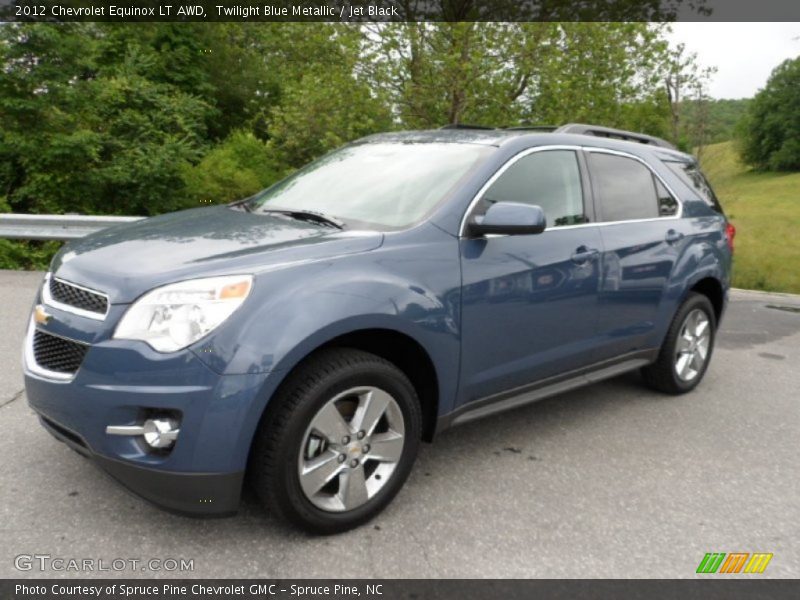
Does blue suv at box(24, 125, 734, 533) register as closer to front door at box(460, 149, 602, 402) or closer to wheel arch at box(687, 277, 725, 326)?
front door at box(460, 149, 602, 402)

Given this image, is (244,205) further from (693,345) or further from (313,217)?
(693,345)

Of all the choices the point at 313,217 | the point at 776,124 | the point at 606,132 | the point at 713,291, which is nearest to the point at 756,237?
the point at 713,291

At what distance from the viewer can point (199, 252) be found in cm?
279

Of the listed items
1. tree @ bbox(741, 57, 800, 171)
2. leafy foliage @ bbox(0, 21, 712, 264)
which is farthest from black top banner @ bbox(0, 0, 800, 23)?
tree @ bbox(741, 57, 800, 171)

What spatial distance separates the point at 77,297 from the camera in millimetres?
2732

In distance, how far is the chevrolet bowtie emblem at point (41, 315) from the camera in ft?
9.18

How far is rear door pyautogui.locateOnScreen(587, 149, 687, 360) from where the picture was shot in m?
3.97

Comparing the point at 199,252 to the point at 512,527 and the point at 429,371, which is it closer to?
the point at 429,371

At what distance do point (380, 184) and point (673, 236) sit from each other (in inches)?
81.7

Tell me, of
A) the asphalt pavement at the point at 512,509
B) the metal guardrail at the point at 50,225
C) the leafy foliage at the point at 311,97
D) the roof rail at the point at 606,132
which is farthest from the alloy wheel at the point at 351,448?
the leafy foliage at the point at 311,97

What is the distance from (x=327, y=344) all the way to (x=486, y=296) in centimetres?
85

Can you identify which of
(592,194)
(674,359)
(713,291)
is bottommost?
(674,359)

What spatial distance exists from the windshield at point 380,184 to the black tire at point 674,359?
6.53 feet

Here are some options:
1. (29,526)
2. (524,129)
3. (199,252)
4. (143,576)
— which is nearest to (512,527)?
(143,576)
